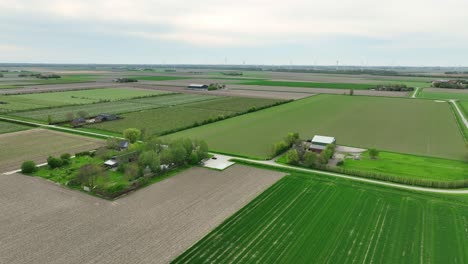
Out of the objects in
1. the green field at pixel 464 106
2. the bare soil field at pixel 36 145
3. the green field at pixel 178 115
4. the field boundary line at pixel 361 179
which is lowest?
the field boundary line at pixel 361 179

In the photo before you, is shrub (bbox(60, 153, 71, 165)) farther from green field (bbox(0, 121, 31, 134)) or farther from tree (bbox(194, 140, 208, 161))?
green field (bbox(0, 121, 31, 134))

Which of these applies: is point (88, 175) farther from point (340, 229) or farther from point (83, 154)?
point (340, 229)

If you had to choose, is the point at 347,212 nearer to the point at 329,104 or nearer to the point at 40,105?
the point at 329,104

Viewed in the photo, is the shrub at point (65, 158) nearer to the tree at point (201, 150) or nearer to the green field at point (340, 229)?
the tree at point (201, 150)

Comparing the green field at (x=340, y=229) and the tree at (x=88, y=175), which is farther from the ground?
the tree at (x=88, y=175)

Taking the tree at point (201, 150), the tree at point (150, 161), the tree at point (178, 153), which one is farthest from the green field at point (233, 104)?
the tree at point (150, 161)

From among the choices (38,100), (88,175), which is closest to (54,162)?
(88,175)

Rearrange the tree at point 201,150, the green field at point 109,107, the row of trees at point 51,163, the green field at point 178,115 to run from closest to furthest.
→ the row of trees at point 51,163, the tree at point 201,150, the green field at point 178,115, the green field at point 109,107

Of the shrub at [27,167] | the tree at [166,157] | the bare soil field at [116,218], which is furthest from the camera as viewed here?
the tree at [166,157]

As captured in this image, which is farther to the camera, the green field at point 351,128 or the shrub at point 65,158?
the green field at point 351,128
